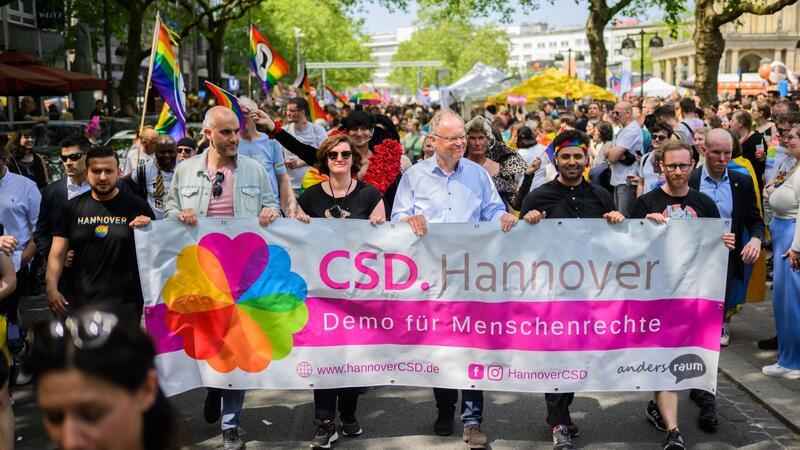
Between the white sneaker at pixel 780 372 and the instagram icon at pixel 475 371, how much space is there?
270 centimetres

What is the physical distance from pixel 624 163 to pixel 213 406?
6.82 metres

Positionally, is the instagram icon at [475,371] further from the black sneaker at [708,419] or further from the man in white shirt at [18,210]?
Result: the man in white shirt at [18,210]

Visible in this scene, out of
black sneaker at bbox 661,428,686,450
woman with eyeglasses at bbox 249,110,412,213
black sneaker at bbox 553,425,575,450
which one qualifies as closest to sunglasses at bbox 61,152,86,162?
woman with eyeglasses at bbox 249,110,412,213

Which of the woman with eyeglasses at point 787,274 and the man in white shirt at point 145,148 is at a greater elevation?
the man in white shirt at point 145,148

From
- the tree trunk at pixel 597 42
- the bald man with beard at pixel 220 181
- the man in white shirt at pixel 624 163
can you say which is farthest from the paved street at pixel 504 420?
the tree trunk at pixel 597 42

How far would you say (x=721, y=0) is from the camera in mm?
25391

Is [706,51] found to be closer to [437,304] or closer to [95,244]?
[437,304]

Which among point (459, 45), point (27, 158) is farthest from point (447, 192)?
point (459, 45)

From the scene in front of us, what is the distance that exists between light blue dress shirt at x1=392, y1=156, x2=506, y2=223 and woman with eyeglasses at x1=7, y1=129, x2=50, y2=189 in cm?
672

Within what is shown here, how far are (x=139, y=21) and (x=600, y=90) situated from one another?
1425 cm

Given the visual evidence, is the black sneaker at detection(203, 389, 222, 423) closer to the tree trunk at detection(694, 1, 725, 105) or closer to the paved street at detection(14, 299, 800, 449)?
the paved street at detection(14, 299, 800, 449)

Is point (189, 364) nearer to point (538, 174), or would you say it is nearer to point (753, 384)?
point (753, 384)

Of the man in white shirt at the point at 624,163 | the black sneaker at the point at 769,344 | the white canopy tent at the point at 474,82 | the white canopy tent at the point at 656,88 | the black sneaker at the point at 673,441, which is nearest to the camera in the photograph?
the black sneaker at the point at 673,441

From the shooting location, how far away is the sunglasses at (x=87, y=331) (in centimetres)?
218
